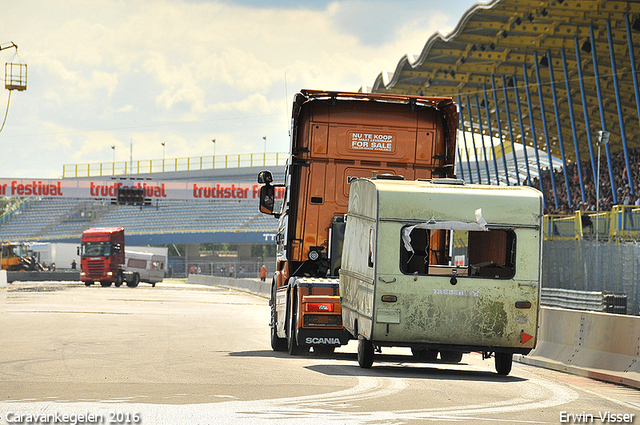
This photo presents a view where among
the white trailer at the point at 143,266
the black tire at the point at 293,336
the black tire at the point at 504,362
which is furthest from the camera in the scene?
the white trailer at the point at 143,266

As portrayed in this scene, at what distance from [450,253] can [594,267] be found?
10514mm

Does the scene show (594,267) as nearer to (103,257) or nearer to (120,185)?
(103,257)

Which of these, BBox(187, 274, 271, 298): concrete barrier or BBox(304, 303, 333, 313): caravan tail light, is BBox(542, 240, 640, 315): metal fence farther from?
BBox(187, 274, 271, 298): concrete barrier

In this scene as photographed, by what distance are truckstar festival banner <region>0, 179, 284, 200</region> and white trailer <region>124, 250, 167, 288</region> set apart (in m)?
7.70

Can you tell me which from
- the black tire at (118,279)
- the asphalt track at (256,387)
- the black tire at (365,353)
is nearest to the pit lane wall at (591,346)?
the asphalt track at (256,387)

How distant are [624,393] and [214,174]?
9703 centimetres

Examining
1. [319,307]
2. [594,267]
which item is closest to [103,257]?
[594,267]

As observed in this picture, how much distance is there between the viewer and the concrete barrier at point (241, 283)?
50938mm

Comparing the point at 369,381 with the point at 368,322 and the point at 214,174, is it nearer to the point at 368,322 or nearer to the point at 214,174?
the point at 368,322

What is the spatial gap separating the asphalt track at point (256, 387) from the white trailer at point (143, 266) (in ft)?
152

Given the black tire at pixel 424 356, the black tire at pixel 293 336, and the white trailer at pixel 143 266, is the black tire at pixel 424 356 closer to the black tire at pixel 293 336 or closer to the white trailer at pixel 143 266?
the black tire at pixel 293 336

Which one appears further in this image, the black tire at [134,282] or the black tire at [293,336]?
the black tire at [134,282]

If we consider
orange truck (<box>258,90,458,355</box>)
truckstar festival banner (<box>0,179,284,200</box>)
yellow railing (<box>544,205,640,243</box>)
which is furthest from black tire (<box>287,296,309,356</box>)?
truckstar festival banner (<box>0,179,284,200</box>)

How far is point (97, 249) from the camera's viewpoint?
61.4 metres
